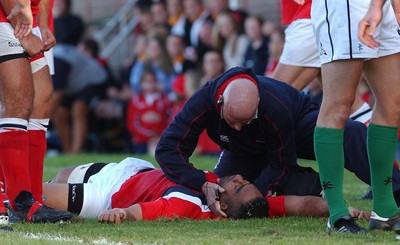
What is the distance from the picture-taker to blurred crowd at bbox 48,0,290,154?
14.2 m

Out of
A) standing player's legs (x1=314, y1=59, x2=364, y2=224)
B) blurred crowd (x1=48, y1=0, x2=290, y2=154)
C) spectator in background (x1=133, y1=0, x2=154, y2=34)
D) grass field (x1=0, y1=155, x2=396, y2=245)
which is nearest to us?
grass field (x1=0, y1=155, x2=396, y2=245)

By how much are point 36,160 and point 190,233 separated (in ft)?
4.38

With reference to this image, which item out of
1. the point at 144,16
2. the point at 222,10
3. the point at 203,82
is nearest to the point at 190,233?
the point at 203,82

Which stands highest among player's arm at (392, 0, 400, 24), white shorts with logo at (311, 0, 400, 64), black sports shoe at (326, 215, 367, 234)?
player's arm at (392, 0, 400, 24)

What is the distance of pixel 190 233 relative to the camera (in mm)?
5672

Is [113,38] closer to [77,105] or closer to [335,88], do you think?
[77,105]

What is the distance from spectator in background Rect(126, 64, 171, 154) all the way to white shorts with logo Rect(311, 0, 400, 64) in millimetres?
9525

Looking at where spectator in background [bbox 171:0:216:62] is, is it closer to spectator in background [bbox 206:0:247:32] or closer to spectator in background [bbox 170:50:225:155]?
spectator in background [bbox 206:0:247:32]

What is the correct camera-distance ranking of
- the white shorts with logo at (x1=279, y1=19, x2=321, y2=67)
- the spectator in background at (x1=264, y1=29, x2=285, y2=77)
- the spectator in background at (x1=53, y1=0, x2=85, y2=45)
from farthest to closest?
the spectator in background at (x1=53, y1=0, x2=85, y2=45) < the spectator in background at (x1=264, y1=29, x2=285, y2=77) < the white shorts with logo at (x1=279, y1=19, x2=321, y2=67)

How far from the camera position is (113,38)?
19.2 m

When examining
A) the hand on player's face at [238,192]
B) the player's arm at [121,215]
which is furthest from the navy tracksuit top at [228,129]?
the player's arm at [121,215]

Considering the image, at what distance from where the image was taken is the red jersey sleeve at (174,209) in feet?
20.7

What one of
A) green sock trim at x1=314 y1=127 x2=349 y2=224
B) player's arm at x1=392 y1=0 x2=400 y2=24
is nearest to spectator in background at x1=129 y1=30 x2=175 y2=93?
green sock trim at x1=314 y1=127 x2=349 y2=224

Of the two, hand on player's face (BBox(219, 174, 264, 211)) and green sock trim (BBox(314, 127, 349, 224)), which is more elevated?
green sock trim (BBox(314, 127, 349, 224))
